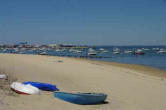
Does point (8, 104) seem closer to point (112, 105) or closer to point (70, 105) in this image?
point (70, 105)

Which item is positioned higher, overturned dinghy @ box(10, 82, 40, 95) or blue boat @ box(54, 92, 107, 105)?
overturned dinghy @ box(10, 82, 40, 95)

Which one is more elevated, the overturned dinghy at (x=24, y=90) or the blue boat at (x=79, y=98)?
the overturned dinghy at (x=24, y=90)

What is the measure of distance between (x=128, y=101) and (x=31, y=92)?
3.99 m

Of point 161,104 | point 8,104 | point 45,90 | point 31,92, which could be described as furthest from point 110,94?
point 8,104

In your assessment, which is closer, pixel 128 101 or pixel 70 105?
pixel 70 105

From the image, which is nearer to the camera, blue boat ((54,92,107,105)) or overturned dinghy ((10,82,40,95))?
blue boat ((54,92,107,105))

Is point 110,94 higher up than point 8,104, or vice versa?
point 8,104

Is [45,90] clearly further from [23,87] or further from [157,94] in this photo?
[157,94]

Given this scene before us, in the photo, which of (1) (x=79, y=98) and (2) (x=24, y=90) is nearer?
(1) (x=79, y=98)

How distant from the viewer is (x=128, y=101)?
991 cm

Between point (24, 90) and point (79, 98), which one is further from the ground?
point (24, 90)

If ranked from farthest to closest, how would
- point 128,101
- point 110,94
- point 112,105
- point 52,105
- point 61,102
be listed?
point 110,94
point 128,101
point 112,105
point 61,102
point 52,105

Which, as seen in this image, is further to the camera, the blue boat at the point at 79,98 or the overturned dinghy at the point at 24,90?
the overturned dinghy at the point at 24,90

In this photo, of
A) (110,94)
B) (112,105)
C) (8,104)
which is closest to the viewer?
(8,104)
